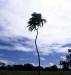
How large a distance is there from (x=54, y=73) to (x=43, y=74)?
2.47 metres

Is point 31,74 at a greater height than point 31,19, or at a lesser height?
lesser

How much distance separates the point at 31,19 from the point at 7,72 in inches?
481

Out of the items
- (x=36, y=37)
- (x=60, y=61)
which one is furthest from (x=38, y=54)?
(x=60, y=61)

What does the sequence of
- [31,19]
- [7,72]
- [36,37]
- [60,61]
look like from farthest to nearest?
1. [60,61]
2. [36,37]
3. [31,19]
4. [7,72]

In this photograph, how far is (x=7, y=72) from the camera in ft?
136

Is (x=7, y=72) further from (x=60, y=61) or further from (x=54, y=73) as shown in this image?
(x=60, y=61)

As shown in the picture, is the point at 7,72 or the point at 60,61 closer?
the point at 7,72

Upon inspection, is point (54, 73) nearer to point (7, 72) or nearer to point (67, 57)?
point (7, 72)

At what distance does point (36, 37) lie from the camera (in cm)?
4769

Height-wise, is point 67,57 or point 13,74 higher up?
point 67,57

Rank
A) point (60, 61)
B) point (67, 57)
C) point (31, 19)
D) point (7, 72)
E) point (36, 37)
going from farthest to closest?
point (60, 61), point (67, 57), point (36, 37), point (31, 19), point (7, 72)

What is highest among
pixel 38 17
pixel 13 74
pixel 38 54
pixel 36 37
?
pixel 38 17

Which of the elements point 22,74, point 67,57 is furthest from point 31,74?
point 67,57

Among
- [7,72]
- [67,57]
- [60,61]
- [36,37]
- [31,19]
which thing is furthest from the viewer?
[60,61]
